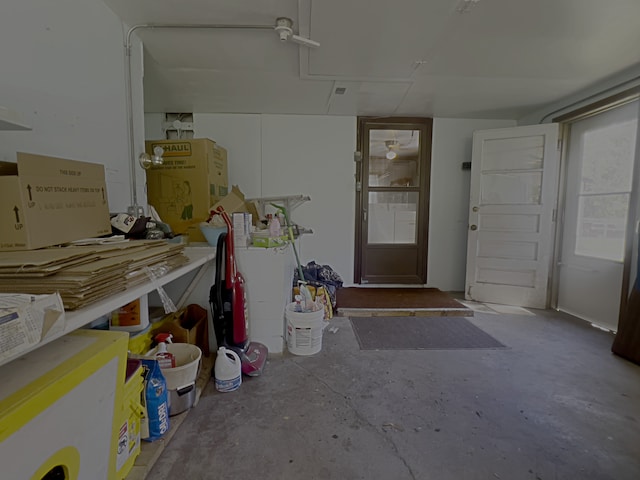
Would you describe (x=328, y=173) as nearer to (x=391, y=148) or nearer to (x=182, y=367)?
(x=391, y=148)

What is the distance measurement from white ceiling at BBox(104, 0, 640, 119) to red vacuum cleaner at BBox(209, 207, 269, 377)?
1.27m

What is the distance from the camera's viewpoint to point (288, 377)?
1.97 meters

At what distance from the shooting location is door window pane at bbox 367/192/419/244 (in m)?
4.01

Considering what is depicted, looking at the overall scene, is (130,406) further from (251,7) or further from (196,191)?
(251,7)

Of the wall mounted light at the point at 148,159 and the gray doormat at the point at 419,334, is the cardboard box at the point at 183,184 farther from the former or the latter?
the gray doormat at the point at 419,334

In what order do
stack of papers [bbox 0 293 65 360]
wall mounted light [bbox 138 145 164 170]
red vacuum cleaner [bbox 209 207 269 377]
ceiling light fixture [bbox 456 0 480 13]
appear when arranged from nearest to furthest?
stack of papers [bbox 0 293 65 360]
ceiling light fixture [bbox 456 0 480 13]
red vacuum cleaner [bbox 209 207 269 377]
wall mounted light [bbox 138 145 164 170]

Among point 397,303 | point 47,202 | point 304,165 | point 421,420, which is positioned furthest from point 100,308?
point 304,165

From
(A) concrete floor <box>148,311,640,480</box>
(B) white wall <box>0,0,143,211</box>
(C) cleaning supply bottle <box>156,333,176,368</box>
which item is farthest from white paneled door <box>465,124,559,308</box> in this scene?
(B) white wall <box>0,0,143,211</box>

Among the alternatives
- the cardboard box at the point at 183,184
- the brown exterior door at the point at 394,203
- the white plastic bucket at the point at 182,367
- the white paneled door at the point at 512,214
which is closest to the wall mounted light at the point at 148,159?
the cardboard box at the point at 183,184

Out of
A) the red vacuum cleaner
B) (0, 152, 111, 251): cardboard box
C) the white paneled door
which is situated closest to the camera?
(0, 152, 111, 251): cardboard box

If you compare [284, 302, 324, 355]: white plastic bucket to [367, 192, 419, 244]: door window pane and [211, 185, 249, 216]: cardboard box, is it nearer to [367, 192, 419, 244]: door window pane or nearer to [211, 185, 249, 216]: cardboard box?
[211, 185, 249, 216]: cardboard box

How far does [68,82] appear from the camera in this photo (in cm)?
152

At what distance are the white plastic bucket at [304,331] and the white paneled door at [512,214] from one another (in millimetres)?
2327

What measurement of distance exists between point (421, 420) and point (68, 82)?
2467 mm
